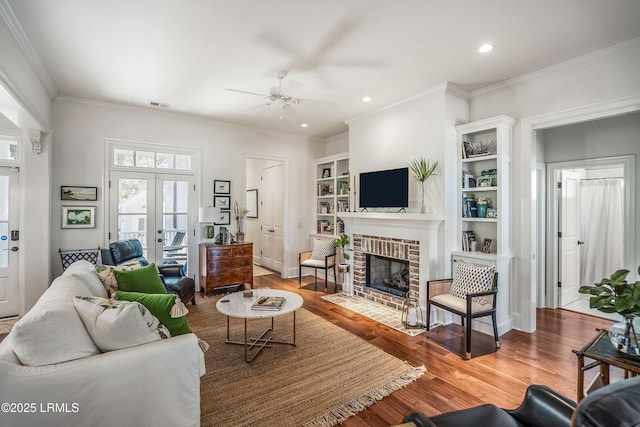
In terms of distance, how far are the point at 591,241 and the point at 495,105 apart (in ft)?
8.76

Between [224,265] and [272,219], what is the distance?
6.57 feet

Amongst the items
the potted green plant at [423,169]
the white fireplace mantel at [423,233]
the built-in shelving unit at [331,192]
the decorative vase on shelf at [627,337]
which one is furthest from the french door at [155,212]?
the decorative vase on shelf at [627,337]

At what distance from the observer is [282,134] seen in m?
6.06

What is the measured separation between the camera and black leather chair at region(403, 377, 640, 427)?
832 mm

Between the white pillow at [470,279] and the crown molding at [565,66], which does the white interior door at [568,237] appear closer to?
the crown molding at [565,66]

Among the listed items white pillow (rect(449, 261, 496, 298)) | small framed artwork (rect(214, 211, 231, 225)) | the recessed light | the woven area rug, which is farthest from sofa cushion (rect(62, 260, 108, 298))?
the recessed light

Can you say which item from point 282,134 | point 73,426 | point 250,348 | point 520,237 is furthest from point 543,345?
point 282,134

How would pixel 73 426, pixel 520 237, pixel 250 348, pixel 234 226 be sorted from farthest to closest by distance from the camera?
1. pixel 234 226
2. pixel 520 237
3. pixel 250 348
4. pixel 73 426

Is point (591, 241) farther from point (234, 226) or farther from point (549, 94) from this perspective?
point (234, 226)

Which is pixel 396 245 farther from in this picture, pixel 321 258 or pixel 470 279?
pixel 321 258

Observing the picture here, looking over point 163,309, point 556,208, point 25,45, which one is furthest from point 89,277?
point 556,208

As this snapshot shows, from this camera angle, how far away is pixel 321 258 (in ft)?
18.5

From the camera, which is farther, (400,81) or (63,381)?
(400,81)

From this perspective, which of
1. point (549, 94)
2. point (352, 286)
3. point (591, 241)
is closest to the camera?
point (549, 94)
